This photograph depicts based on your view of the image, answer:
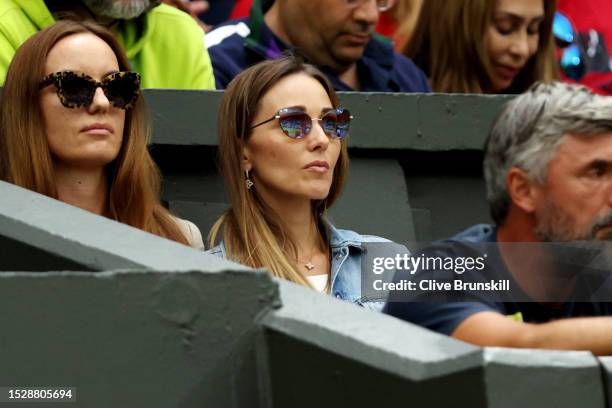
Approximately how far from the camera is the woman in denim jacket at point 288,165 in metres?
4.85

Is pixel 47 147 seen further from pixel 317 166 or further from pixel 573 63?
pixel 573 63

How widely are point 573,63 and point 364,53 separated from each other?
1.19 metres

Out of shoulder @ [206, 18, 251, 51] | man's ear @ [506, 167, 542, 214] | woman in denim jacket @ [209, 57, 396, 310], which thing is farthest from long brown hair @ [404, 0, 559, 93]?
man's ear @ [506, 167, 542, 214]

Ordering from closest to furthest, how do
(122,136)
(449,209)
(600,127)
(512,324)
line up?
(512,324) → (600,127) → (122,136) → (449,209)

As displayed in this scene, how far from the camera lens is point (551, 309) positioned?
394cm

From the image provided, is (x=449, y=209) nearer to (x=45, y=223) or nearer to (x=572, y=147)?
(x=572, y=147)

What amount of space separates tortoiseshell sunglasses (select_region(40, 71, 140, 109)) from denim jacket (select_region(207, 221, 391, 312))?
538 millimetres

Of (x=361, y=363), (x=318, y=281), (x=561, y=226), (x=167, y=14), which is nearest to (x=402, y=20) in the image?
(x=167, y=14)

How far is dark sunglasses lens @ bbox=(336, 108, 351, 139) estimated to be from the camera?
4891 mm

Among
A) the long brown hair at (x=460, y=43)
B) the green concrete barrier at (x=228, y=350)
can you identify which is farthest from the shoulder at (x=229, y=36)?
the green concrete barrier at (x=228, y=350)

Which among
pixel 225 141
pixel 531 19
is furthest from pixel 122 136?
pixel 531 19

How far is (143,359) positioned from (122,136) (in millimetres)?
1719

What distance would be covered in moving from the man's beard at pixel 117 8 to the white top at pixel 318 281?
1.31 metres

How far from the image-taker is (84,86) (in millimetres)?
4766
